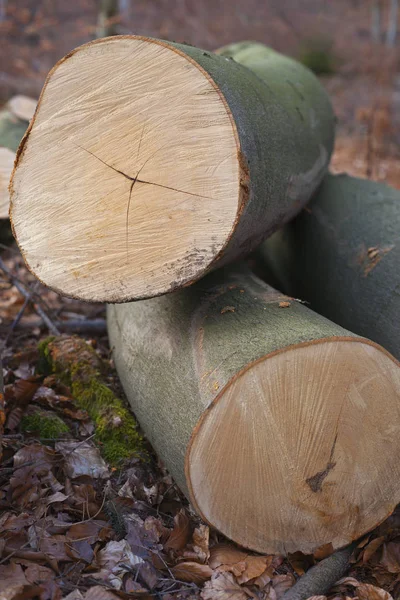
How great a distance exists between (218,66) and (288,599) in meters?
1.93

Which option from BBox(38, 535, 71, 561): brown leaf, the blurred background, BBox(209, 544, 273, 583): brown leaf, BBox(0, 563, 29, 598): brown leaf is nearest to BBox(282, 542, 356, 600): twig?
BBox(209, 544, 273, 583): brown leaf

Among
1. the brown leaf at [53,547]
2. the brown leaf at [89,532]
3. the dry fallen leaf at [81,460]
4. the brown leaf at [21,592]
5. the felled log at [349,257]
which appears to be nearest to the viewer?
the brown leaf at [21,592]

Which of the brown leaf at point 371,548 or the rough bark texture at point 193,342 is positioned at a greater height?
the rough bark texture at point 193,342

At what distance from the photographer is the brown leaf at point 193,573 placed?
79.1 inches

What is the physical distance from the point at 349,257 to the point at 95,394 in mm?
1480

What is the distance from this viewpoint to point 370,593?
2.01 meters

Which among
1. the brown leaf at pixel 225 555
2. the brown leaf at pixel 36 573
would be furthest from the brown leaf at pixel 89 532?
the brown leaf at pixel 225 555

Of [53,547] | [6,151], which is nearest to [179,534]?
[53,547]

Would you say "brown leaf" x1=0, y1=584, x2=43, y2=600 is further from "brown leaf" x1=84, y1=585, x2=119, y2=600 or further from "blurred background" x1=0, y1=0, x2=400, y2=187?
"blurred background" x1=0, y1=0, x2=400, y2=187

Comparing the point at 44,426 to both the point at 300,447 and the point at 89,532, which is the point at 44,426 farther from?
the point at 300,447

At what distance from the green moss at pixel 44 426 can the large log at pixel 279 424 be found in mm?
497

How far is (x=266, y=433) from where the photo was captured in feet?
6.36

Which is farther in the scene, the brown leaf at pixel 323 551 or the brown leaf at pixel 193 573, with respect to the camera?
the brown leaf at pixel 323 551

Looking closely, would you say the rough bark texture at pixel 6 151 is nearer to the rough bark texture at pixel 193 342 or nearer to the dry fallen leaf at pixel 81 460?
the rough bark texture at pixel 193 342
